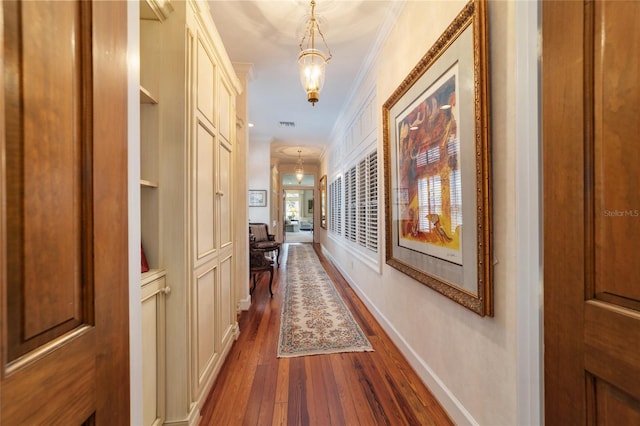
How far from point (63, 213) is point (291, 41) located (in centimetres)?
270

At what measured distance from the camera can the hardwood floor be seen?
1.54 metres

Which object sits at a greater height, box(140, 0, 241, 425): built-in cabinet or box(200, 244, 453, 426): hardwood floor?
box(140, 0, 241, 425): built-in cabinet

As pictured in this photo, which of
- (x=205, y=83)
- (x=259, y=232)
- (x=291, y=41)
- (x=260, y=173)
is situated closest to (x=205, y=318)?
(x=205, y=83)

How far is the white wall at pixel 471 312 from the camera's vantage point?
1095mm

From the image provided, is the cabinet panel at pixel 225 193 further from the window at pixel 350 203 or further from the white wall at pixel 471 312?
the window at pixel 350 203

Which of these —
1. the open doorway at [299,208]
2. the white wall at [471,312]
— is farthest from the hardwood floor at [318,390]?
the open doorway at [299,208]

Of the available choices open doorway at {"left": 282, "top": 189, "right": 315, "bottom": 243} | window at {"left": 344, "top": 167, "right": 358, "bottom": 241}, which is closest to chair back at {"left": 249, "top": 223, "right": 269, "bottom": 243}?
window at {"left": 344, "top": 167, "right": 358, "bottom": 241}

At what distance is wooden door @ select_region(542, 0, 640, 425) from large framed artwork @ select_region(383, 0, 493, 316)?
1.36 ft

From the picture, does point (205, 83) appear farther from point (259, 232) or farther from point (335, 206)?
point (335, 206)

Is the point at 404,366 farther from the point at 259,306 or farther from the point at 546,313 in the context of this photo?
the point at 259,306

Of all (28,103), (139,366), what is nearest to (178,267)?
(139,366)

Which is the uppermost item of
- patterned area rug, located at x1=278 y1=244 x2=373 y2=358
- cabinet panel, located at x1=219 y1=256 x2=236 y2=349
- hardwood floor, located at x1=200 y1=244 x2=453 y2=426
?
cabinet panel, located at x1=219 y1=256 x2=236 y2=349

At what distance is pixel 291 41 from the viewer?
2572 millimetres

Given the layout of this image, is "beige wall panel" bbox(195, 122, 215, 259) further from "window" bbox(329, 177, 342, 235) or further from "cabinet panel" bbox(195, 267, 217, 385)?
"window" bbox(329, 177, 342, 235)
